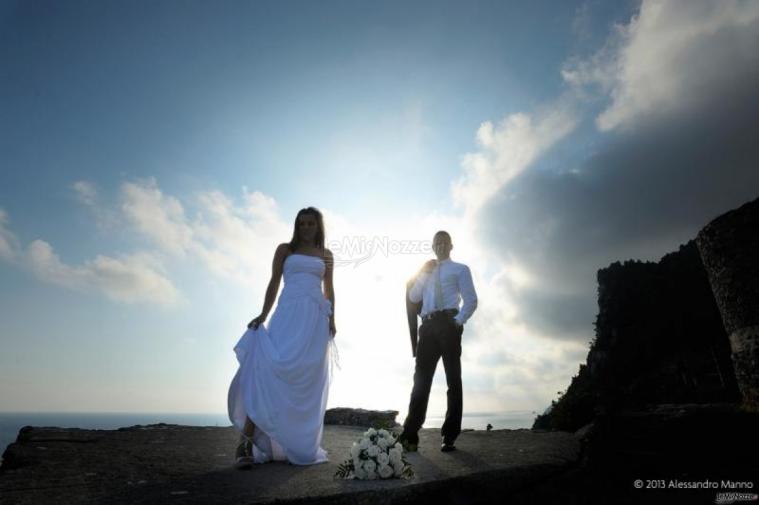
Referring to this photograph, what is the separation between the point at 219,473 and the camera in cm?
405

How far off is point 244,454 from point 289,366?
41.1 inches

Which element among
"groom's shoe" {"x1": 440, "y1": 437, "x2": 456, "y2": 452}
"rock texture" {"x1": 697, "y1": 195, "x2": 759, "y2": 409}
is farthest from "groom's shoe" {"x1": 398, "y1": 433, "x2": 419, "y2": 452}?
"rock texture" {"x1": 697, "y1": 195, "x2": 759, "y2": 409}

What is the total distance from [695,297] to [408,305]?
144 ft

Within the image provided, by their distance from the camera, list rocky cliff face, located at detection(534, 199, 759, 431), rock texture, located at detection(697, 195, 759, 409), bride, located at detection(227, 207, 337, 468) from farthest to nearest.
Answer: rocky cliff face, located at detection(534, 199, 759, 431) → rock texture, located at detection(697, 195, 759, 409) → bride, located at detection(227, 207, 337, 468)

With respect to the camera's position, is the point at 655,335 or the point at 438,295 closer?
the point at 438,295

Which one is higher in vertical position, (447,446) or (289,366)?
(289,366)

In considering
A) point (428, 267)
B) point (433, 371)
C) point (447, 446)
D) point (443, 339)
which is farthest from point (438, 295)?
point (447, 446)

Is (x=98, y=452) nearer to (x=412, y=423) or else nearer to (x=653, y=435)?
(x=412, y=423)

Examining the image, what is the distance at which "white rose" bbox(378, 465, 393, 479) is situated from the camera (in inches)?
145

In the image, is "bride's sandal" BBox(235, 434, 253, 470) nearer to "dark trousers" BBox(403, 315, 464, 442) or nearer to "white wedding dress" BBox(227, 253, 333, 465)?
"white wedding dress" BBox(227, 253, 333, 465)

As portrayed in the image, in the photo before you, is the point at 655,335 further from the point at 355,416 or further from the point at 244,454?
the point at 244,454

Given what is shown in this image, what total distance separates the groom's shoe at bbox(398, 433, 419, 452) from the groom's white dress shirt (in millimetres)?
1683

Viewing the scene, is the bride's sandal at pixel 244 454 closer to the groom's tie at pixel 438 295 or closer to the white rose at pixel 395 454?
the white rose at pixel 395 454

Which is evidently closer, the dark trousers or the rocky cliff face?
the dark trousers
